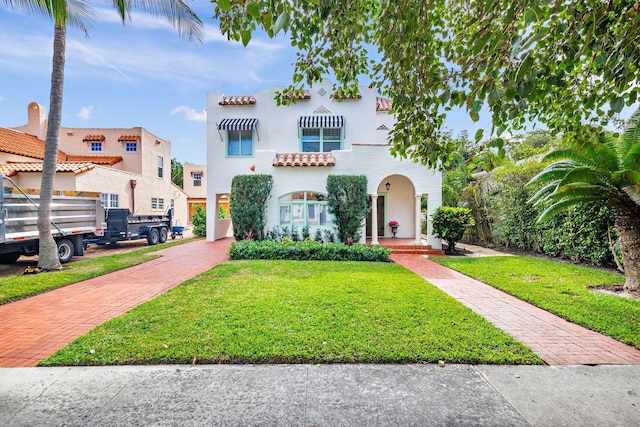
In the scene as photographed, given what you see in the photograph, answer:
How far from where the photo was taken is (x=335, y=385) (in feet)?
10.7

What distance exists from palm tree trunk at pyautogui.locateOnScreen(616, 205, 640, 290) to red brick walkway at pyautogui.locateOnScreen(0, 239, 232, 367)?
11.4 meters

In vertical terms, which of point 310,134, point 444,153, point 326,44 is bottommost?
point 444,153

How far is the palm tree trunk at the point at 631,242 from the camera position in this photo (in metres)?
6.84

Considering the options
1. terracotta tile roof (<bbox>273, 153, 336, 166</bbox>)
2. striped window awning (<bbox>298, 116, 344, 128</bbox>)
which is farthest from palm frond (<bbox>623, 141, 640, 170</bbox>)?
striped window awning (<bbox>298, 116, 344, 128</bbox>)

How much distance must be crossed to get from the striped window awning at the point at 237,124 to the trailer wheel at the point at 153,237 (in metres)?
7.11

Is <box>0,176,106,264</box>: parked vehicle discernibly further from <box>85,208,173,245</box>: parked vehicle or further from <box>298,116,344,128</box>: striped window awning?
<box>298,116,344,128</box>: striped window awning

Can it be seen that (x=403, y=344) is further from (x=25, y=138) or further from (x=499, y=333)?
(x=25, y=138)

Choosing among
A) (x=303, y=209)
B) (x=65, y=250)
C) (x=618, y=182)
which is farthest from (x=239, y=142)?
(x=618, y=182)

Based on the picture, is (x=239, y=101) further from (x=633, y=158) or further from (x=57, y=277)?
(x=633, y=158)

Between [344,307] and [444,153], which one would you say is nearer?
[444,153]

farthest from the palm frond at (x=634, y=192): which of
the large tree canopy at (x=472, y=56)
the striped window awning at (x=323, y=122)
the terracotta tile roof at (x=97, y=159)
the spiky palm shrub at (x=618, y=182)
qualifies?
the terracotta tile roof at (x=97, y=159)

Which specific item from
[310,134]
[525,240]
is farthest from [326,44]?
[525,240]

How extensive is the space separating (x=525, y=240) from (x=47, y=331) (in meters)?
16.1

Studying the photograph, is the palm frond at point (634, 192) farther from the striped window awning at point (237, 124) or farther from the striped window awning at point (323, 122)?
the striped window awning at point (237, 124)
